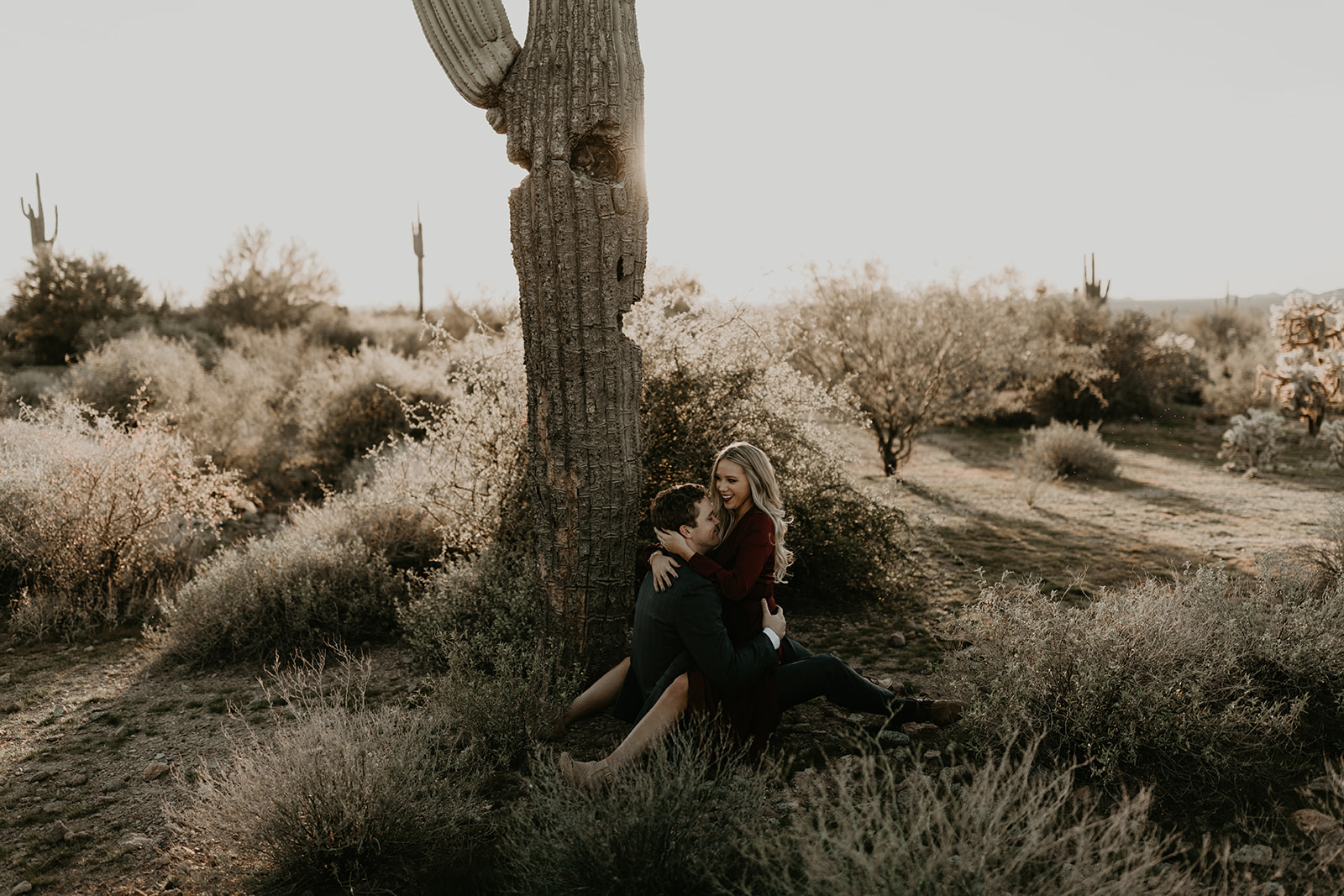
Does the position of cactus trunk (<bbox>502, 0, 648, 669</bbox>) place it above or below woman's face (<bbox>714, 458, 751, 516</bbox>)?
above

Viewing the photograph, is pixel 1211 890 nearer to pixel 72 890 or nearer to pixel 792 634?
pixel 792 634

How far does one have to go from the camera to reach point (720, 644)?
3.26 metres

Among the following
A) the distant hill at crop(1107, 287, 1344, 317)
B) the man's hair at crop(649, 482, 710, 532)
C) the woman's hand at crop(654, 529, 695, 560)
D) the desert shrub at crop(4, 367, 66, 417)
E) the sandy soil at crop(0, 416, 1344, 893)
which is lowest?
the sandy soil at crop(0, 416, 1344, 893)

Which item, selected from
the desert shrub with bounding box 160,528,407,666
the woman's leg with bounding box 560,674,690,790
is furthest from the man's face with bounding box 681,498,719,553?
the desert shrub with bounding box 160,528,407,666

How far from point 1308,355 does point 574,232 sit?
→ 1479cm

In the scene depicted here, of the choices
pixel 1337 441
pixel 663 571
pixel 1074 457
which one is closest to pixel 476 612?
pixel 663 571

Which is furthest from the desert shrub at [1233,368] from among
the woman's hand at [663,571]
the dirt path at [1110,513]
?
the woman's hand at [663,571]

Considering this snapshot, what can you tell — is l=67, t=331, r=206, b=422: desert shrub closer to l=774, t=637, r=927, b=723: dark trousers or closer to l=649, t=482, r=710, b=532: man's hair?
l=649, t=482, r=710, b=532: man's hair

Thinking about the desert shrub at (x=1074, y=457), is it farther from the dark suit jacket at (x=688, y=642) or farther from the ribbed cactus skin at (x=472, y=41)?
Result: the ribbed cactus skin at (x=472, y=41)

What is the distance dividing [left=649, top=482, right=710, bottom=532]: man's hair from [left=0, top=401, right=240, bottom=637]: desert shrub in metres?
4.90

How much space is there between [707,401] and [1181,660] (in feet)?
10.5

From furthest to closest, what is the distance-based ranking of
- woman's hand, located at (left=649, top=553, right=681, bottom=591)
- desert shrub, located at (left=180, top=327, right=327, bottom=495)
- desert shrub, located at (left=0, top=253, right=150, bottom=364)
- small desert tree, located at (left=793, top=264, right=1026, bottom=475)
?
1. desert shrub, located at (left=0, top=253, right=150, bottom=364)
2. small desert tree, located at (left=793, top=264, right=1026, bottom=475)
3. desert shrub, located at (left=180, top=327, right=327, bottom=495)
4. woman's hand, located at (left=649, top=553, right=681, bottom=591)

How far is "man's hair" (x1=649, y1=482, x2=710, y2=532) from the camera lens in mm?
3432

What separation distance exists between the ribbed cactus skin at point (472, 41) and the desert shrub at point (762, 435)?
1.95 m
